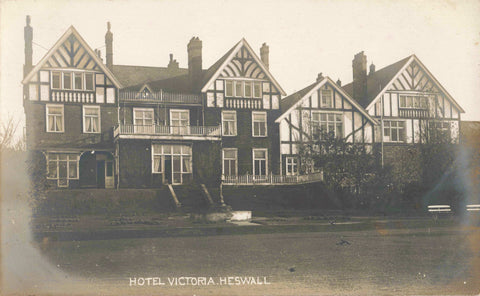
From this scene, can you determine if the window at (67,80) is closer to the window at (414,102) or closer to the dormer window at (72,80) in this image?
the dormer window at (72,80)

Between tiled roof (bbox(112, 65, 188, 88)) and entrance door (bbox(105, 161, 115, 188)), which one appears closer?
entrance door (bbox(105, 161, 115, 188))

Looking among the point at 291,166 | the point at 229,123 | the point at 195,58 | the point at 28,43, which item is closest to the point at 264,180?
the point at 291,166

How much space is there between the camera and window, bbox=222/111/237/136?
16.5 meters

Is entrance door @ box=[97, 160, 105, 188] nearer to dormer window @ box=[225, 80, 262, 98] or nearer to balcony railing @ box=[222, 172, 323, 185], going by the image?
balcony railing @ box=[222, 172, 323, 185]

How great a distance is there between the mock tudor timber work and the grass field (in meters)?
2.89

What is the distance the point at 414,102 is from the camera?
44.2ft

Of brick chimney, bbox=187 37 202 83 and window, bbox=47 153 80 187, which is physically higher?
brick chimney, bbox=187 37 202 83

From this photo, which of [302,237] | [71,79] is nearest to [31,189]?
[71,79]

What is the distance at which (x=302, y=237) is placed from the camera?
11.7m

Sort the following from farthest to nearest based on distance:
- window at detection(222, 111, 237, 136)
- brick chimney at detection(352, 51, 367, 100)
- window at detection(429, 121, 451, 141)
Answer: window at detection(222, 111, 237, 136), window at detection(429, 121, 451, 141), brick chimney at detection(352, 51, 367, 100)

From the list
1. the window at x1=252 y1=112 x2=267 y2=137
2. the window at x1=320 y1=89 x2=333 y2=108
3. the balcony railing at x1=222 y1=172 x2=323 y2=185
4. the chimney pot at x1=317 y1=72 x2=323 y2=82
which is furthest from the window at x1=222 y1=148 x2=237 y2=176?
the chimney pot at x1=317 y1=72 x2=323 y2=82

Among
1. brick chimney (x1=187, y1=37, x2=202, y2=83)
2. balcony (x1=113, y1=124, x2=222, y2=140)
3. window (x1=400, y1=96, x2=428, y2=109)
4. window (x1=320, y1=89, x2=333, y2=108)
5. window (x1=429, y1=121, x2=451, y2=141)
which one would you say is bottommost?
window (x1=429, y1=121, x2=451, y2=141)

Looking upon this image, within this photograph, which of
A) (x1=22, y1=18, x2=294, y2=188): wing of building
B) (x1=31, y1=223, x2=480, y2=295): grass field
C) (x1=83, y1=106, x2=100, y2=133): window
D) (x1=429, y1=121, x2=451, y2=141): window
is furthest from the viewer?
(x1=83, y1=106, x2=100, y2=133): window

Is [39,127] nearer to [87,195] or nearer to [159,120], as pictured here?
[87,195]
